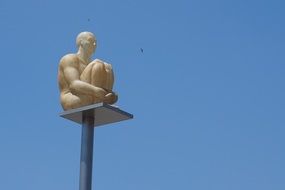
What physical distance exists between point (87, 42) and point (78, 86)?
1.00 m

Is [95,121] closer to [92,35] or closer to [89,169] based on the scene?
[89,169]

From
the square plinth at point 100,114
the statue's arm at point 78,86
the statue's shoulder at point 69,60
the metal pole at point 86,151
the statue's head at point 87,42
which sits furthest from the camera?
the statue's head at point 87,42

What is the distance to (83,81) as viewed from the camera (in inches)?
370

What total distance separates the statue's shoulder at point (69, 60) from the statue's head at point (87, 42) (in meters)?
0.29

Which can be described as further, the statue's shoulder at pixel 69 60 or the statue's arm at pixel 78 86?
the statue's shoulder at pixel 69 60

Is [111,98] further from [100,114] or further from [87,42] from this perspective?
[87,42]

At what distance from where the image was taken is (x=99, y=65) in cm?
941

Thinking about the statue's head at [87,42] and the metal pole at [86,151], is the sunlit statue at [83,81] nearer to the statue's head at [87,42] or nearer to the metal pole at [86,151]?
the statue's head at [87,42]

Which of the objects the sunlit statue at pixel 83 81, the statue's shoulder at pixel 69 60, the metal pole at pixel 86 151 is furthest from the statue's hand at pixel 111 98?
the statue's shoulder at pixel 69 60

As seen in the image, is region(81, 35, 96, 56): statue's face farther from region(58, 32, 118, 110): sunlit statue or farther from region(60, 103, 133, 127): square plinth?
region(60, 103, 133, 127): square plinth

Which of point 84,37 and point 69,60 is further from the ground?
point 84,37

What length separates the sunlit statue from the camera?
9.25 m

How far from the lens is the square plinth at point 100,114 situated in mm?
9086

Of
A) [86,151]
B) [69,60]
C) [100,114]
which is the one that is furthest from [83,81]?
[86,151]
